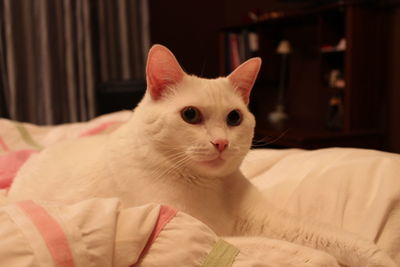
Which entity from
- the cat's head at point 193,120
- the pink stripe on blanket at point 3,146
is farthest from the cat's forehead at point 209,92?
the pink stripe on blanket at point 3,146

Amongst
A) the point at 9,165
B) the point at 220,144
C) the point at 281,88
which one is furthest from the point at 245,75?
the point at 281,88

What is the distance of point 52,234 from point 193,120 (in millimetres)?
397

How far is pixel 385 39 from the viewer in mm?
2396

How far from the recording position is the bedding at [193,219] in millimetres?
539

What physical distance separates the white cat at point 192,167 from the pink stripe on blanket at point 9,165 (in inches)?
12.8

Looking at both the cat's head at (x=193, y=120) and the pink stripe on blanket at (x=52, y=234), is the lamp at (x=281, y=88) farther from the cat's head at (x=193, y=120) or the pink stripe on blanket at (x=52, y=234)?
the pink stripe on blanket at (x=52, y=234)

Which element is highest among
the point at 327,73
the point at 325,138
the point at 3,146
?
the point at 327,73

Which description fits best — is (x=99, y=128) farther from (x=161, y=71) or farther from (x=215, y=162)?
(x=215, y=162)

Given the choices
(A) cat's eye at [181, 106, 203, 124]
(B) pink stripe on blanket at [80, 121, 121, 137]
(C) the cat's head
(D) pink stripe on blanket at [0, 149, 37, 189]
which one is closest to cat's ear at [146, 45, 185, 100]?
(C) the cat's head

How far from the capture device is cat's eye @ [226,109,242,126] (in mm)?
885

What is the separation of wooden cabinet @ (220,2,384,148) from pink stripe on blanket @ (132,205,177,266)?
A: 50.0 inches

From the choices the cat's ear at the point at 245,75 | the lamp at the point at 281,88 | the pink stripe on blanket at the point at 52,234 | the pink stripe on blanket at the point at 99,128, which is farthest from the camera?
the lamp at the point at 281,88

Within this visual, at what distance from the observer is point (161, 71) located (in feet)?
2.97

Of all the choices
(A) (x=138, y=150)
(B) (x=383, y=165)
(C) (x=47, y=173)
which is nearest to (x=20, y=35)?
(C) (x=47, y=173)
